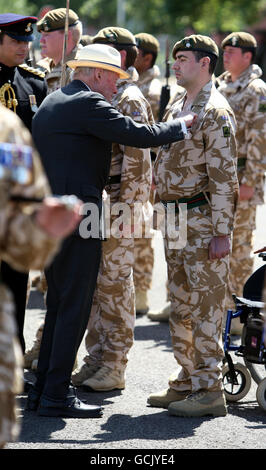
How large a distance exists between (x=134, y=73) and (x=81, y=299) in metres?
2.10

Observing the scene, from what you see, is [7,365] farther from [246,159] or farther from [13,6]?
[13,6]

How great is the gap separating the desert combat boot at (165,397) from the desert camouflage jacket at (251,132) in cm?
251

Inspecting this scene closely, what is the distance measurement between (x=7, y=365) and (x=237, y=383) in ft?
9.87

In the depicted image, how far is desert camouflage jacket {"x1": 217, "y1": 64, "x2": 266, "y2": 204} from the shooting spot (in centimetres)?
842

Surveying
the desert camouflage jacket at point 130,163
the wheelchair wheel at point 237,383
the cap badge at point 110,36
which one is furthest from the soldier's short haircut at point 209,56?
the wheelchair wheel at point 237,383

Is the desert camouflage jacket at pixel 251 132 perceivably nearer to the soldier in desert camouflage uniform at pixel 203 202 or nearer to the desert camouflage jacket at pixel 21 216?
the soldier in desert camouflage uniform at pixel 203 202

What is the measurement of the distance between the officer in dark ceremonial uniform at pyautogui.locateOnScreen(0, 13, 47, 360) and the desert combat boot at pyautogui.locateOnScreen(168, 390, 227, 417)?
1.16 meters

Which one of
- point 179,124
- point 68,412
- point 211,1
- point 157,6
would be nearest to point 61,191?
point 179,124

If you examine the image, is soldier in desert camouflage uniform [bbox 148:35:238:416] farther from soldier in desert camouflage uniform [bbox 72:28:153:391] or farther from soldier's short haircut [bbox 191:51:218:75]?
soldier in desert camouflage uniform [bbox 72:28:153:391]

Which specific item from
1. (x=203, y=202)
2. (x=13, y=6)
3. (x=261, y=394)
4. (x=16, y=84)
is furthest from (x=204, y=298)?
(x=13, y=6)

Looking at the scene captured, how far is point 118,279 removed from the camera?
688 cm

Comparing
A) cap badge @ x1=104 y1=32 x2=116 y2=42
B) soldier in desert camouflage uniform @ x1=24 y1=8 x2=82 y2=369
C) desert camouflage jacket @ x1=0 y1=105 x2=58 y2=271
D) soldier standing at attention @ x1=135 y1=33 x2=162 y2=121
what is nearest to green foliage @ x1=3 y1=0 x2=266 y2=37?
soldier standing at attention @ x1=135 y1=33 x2=162 y2=121

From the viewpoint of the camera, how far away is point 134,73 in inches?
295
